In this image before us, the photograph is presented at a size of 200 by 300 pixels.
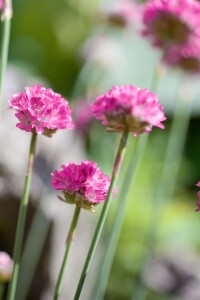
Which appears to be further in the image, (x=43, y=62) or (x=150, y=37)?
(x=43, y=62)

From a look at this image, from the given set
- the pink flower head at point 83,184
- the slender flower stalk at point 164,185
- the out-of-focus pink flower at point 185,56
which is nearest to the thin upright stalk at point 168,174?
the slender flower stalk at point 164,185

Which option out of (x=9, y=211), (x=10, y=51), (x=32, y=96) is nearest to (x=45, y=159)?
(x=9, y=211)

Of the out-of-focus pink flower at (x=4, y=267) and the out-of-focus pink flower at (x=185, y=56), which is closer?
the out-of-focus pink flower at (x=4, y=267)

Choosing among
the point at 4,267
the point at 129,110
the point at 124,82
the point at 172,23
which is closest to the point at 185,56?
the point at 172,23

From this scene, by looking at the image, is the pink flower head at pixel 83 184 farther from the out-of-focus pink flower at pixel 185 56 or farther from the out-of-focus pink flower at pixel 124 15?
the out-of-focus pink flower at pixel 124 15

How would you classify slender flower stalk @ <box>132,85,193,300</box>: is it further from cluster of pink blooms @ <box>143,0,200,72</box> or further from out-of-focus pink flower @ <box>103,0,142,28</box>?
cluster of pink blooms @ <box>143,0,200,72</box>

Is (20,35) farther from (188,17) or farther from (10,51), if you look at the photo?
(188,17)

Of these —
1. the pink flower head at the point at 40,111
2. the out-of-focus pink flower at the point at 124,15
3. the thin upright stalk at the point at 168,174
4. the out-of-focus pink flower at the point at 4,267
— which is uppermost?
the out-of-focus pink flower at the point at 124,15
